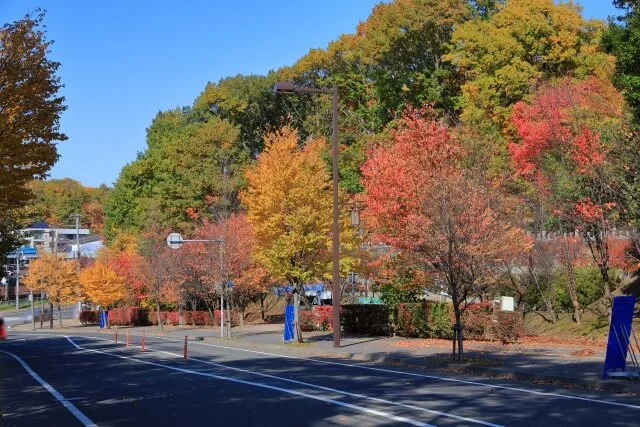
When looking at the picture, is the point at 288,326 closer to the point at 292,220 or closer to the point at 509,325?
the point at 292,220

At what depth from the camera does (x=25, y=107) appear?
1567 centimetres

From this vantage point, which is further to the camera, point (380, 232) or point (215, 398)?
point (380, 232)

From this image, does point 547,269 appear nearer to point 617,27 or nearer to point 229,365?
point 617,27

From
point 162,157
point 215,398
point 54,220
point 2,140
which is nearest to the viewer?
point 215,398

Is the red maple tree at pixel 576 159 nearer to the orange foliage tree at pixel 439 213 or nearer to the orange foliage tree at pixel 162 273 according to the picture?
the orange foliage tree at pixel 439 213

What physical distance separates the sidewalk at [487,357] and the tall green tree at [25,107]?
1137 centimetres

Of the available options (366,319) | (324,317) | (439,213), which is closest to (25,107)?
(439,213)

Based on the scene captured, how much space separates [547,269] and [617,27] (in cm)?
1048

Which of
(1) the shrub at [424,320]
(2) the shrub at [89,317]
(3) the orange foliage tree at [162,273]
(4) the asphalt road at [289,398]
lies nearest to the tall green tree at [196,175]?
(3) the orange foliage tree at [162,273]

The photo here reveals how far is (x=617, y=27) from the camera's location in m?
22.0

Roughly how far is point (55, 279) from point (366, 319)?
44.3 metres

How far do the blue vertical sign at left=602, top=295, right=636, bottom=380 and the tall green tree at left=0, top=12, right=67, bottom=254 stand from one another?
12.9 m

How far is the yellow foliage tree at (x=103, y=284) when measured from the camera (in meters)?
58.2

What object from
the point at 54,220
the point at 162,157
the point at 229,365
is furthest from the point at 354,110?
the point at 54,220
